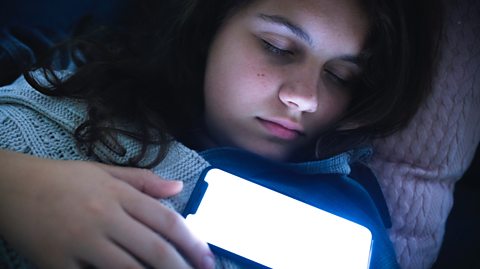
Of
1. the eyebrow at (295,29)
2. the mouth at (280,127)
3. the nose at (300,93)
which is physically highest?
the eyebrow at (295,29)

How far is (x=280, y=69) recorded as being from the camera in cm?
56

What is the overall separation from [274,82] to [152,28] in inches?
14.3

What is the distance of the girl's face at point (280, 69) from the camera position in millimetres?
551

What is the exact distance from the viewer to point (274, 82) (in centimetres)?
56

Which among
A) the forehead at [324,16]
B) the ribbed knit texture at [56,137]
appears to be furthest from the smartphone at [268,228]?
the forehead at [324,16]

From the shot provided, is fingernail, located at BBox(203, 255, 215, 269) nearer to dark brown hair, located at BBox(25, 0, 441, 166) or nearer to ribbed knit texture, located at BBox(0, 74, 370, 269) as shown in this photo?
ribbed knit texture, located at BBox(0, 74, 370, 269)

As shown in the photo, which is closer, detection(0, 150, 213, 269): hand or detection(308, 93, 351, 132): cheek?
detection(0, 150, 213, 269): hand

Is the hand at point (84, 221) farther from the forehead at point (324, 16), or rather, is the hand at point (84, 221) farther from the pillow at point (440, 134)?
the pillow at point (440, 134)

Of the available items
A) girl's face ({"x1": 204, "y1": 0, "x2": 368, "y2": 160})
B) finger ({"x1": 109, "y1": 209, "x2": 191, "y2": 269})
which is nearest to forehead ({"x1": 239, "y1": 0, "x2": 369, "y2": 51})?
girl's face ({"x1": 204, "y1": 0, "x2": 368, "y2": 160})

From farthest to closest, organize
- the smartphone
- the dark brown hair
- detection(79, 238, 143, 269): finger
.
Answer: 1. the dark brown hair
2. the smartphone
3. detection(79, 238, 143, 269): finger

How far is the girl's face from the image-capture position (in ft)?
1.81

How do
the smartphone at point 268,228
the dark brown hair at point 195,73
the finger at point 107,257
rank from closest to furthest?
the finger at point 107,257 < the smartphone at point 268,228 < the dark brown hair at point 195,73

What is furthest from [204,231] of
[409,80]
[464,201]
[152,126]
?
[464,201]

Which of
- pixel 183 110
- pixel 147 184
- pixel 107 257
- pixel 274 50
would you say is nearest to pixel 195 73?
pixel 183 110
